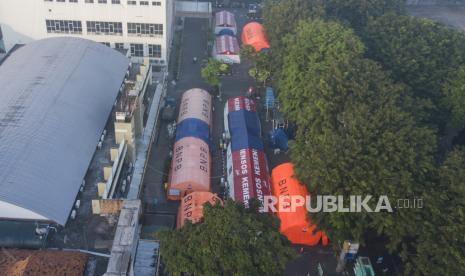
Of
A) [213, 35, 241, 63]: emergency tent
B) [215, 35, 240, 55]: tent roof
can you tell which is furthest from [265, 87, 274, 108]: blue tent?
[215, 35, 240, 55]: tent roof

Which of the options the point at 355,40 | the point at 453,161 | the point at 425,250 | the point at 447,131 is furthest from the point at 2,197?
the point at 447,131

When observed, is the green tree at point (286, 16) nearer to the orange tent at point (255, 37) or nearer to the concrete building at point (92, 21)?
the orange tent at point (255, 37)

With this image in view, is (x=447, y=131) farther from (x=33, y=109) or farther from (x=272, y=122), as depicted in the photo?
(x=33, y=109)

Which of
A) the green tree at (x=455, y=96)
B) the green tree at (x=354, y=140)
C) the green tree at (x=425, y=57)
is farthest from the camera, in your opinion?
the green tree at (x=425, y=57)

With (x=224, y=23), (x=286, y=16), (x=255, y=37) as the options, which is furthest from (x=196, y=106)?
(x=224, y=23)

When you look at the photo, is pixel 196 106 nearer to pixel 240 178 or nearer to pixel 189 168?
pixel 189 168

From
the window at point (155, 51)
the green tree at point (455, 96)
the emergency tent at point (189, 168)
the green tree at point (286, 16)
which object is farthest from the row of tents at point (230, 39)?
the green tree at point (455, 96)

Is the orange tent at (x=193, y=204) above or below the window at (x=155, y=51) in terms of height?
below
